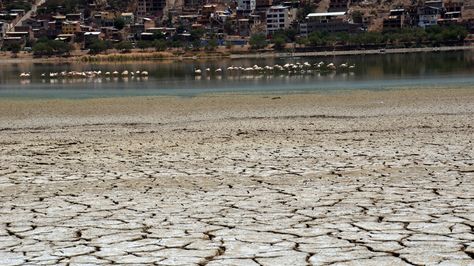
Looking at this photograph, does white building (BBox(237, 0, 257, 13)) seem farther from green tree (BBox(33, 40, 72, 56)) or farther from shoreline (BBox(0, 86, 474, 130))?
shoreline (BBox(0, 86, 474, 130))

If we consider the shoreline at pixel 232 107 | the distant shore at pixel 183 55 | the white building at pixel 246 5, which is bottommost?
the distant shore at pixel 183 55

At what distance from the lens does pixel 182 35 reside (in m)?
133

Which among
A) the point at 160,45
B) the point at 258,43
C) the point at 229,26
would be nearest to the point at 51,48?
the point at 160,45

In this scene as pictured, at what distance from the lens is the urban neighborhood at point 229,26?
11550cm

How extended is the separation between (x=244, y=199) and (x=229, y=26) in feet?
452

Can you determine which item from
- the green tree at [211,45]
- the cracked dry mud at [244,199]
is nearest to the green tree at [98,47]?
the green tree at [211,45]

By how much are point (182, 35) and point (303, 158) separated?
405ft

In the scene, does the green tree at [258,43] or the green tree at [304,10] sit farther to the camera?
the green tree at [304,10]

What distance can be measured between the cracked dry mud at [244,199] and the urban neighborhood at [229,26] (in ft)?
324

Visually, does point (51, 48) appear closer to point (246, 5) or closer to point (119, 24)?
point (119, 24)

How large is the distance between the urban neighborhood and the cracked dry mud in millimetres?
98697

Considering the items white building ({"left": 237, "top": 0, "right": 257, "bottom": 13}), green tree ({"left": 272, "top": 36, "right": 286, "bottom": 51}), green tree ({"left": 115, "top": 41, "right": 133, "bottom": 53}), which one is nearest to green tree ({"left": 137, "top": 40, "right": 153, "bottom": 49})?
green tree ({"left": 115, "top": 41, "right": 133, "bottom": 53})

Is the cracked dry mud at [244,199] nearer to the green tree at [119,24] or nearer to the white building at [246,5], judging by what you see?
the green tree at [119,24]

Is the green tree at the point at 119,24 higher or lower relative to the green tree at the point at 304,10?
lower
